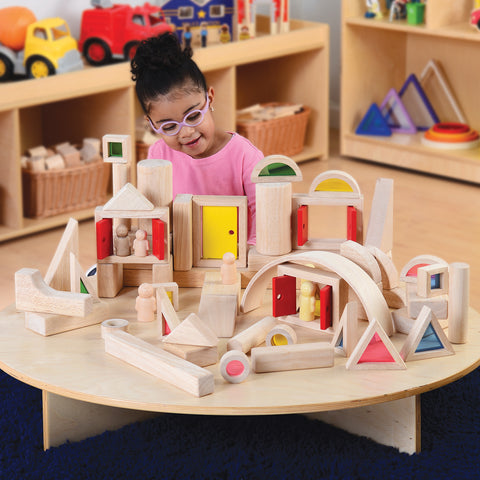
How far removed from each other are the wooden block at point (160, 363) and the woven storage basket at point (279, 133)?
198 centimetres

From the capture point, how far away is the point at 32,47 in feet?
9.21

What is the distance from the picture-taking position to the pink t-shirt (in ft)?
6.75

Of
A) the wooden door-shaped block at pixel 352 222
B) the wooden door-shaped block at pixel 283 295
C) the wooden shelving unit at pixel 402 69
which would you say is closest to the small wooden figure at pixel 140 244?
the wooden door-shaped block at pixel 283 295

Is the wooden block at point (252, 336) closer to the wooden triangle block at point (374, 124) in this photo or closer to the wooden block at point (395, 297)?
the wooden block at point (395, 297)

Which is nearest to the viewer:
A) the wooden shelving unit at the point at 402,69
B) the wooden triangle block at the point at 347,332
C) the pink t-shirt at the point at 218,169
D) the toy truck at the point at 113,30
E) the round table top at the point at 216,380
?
the round table top at the point at 216,380

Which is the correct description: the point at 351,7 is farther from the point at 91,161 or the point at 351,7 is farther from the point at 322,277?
the point at 322,277

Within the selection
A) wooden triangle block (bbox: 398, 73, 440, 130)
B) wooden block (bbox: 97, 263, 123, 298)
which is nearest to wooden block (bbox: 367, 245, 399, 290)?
wooden block (bbox: 97, 263, 123, 298)

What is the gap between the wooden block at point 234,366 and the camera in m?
1.33

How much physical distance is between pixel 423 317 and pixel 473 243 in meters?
1.38

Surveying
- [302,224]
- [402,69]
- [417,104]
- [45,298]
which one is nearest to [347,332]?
[302,224]

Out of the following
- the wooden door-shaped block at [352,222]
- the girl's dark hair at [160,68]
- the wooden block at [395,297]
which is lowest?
the wooden block at [395,297]

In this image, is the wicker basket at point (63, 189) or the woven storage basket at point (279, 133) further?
the woven storage basket at point (279, 133)

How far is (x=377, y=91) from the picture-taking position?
3.70 metres

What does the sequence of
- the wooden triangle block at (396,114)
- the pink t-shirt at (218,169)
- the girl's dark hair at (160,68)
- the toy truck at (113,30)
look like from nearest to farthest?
the girl's dark hair at (160,68) < the pink t-shirt at (218,169) < the toy truck at (113,30) < the wooden triangle block at (396,114)
